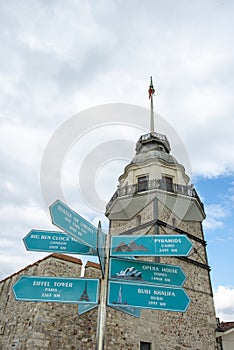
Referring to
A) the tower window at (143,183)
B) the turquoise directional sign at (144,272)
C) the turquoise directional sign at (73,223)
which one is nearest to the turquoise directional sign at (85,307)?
the turquoise directional sign at (144,272)

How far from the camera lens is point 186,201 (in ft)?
49.2

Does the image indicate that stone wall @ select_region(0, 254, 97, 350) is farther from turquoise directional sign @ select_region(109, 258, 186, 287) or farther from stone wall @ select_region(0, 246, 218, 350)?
turquoise directional sign @ select_region(109, 258, 186, 287)

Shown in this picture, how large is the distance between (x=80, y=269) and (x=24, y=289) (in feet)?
12.8

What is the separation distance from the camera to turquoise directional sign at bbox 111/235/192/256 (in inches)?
175

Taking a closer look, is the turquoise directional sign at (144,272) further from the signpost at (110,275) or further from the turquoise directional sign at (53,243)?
the turquoise directional sign at (53,243)

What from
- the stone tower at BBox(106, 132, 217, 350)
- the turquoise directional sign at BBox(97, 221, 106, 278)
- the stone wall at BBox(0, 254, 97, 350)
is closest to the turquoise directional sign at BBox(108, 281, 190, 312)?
the turquoise directional sign at BBox(97, 221, 106, 278)

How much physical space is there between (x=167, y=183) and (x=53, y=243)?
1191 cm

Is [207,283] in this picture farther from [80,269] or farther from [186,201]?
[80,269]

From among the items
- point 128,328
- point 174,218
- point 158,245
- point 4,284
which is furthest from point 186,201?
point 158,245

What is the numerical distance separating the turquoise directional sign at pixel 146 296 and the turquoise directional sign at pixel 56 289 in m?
0.30

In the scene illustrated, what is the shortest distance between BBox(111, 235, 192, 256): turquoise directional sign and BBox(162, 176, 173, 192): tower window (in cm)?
1030

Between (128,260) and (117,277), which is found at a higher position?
(128,260)

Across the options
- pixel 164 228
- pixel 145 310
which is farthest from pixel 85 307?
pixel 164 228

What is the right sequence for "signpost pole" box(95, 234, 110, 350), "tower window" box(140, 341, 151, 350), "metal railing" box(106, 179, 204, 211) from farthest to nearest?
"metal railing" box(106, 179, 204, 211), "tower window" box(140, 341, 151, 350), "signpost pole" box(95, 234, 110, 350)
